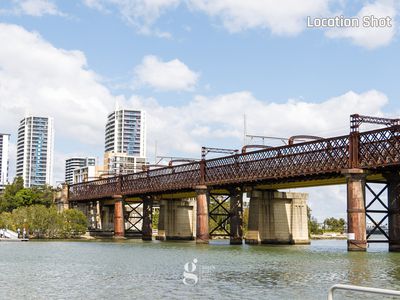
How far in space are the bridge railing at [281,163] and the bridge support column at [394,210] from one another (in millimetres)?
6103

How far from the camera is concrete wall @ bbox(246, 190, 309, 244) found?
355 feet

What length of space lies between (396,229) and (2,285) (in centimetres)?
5644

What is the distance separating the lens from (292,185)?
105062mm

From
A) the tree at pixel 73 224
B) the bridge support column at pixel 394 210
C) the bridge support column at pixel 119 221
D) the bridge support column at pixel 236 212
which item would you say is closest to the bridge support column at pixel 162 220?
the bridge support column at pixel 119 221

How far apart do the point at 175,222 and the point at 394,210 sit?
214ft

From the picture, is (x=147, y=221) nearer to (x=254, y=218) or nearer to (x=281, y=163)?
(x=254, y=218)

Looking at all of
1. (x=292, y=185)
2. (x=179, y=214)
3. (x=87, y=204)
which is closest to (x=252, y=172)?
(x=292, y=185)

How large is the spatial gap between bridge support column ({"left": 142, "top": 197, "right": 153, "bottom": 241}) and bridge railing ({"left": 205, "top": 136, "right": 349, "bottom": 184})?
31710 mm

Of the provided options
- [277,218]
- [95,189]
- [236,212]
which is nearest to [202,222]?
[236,212]

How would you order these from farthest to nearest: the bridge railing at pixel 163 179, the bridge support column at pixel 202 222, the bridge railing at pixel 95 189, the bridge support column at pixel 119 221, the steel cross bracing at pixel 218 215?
1. the bridge railing at pixel 95 189
2. the bridge support column at pixel 119 221
3. the bridge railing at pixel 163 179
4. the steel cross bracing at pixel 218 215
5. the bridge support column at pixel 202 222

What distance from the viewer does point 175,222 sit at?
138 meters

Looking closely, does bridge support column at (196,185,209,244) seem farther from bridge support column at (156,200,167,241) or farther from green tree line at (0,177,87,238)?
green tree line at (0,177,87,238)

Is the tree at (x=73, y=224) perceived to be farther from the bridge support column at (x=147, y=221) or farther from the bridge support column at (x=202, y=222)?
the bridge support column at (x=202, y=222)

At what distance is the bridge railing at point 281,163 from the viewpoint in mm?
83688
